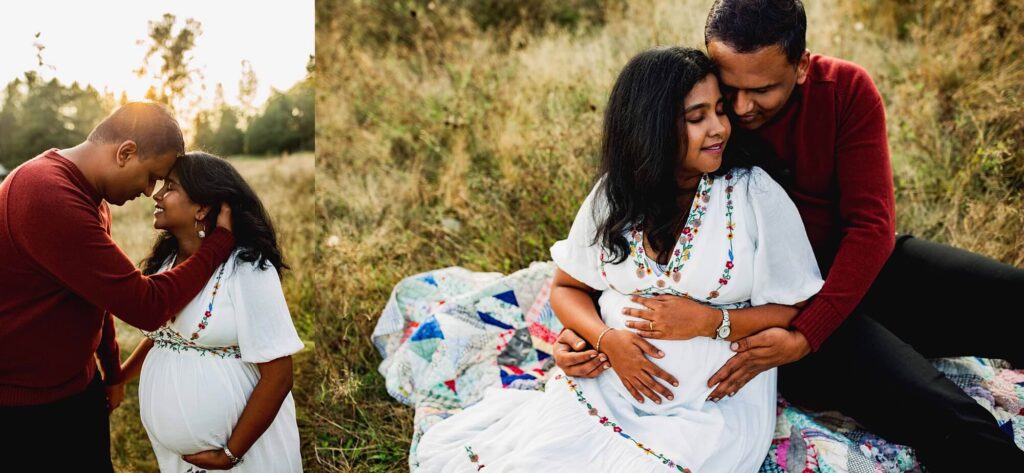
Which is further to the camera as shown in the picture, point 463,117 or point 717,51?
point 463,117

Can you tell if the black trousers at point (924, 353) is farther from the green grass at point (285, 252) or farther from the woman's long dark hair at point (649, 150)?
the green grass at point (285, 252)

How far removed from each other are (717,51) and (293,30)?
162 cm

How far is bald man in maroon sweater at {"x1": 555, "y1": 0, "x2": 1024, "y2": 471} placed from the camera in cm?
236

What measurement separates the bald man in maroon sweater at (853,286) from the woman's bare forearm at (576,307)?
0.06 metres

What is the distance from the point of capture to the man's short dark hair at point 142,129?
234 centimetres

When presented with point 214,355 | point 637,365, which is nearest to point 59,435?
point 214,355

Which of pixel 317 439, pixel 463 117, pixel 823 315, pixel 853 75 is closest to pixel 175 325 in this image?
pixel 317 439

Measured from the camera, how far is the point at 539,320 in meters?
3.45

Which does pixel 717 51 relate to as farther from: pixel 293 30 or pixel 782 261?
pixel 293 30

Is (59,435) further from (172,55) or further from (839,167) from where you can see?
(839,167)

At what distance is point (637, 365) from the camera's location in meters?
2.46

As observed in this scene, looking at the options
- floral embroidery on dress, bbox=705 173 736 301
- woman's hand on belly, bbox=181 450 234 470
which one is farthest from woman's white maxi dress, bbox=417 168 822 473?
woman's hand on belly, bbox=181 450 234 470

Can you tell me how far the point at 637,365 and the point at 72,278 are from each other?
5.77ft

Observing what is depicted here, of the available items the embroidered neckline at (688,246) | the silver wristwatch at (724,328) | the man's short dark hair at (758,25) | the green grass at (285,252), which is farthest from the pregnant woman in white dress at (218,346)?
the man's short dark hair at (758,25)
